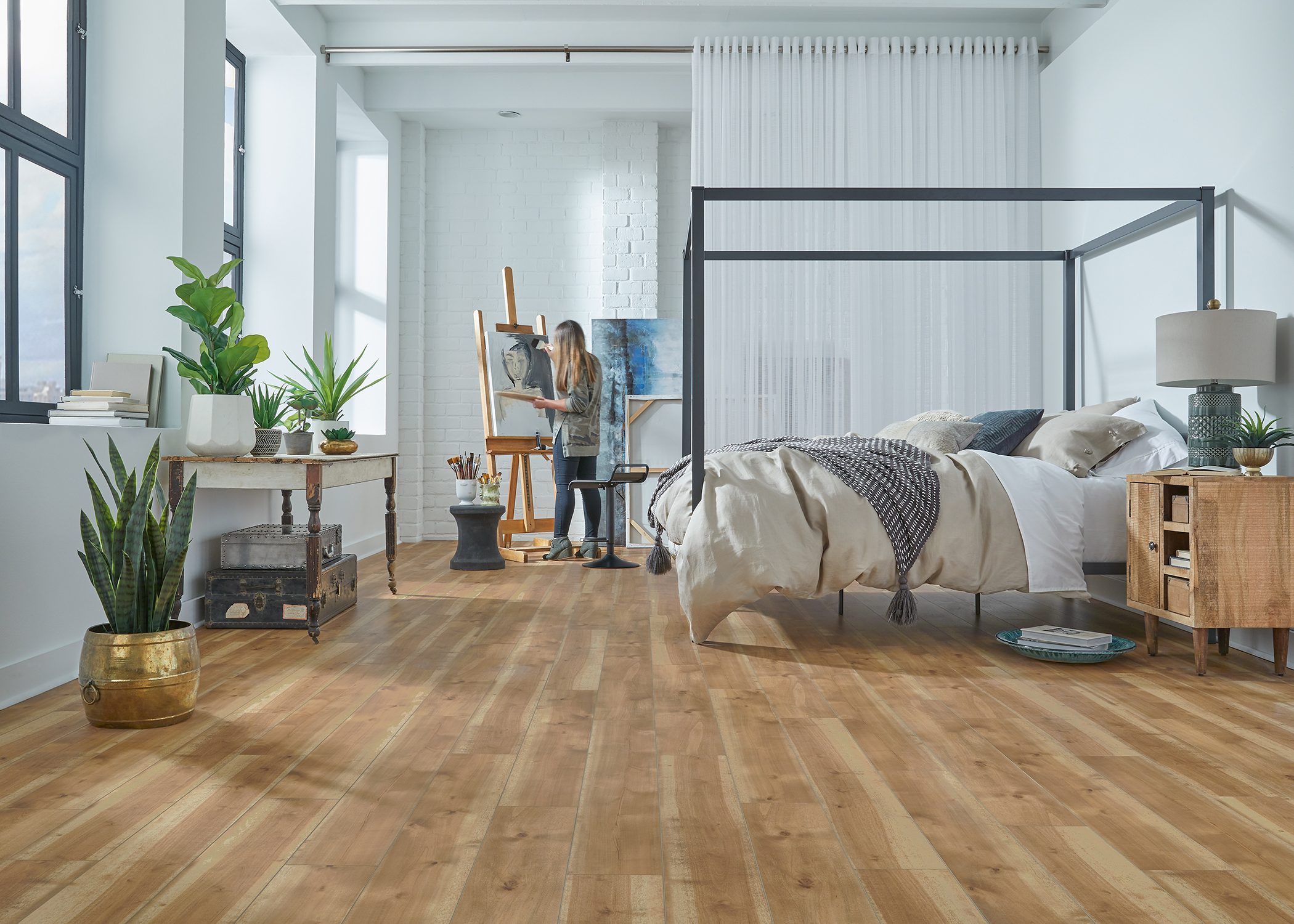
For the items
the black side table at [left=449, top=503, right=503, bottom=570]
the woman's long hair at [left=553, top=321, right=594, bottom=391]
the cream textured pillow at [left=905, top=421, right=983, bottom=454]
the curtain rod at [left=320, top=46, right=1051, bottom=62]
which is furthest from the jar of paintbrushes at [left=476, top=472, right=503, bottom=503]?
the curtain rod at [left=320, top=46, right=1051, bottom=62]

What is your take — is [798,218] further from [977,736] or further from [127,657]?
[127,657]

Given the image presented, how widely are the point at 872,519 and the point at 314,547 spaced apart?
202 cm

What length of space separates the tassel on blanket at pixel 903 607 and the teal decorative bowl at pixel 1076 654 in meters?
0.32

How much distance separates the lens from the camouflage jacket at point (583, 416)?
17.7 ft

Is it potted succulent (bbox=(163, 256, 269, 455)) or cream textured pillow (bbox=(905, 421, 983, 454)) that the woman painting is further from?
potted succulent (bbox=(163, 256, 269, 455))

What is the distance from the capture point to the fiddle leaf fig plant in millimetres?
3158

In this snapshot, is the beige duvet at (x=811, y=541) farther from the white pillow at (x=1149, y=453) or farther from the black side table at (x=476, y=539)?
the black side table at (x=476, y=539)

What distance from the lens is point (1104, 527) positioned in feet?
10.9

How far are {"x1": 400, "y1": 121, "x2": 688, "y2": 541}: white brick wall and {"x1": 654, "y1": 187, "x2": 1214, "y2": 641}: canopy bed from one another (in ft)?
11.0

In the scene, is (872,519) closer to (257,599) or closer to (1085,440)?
(1085,440)

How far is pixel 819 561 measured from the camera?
318cm

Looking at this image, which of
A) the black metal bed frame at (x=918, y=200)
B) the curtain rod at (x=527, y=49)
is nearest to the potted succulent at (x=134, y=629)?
the black metal bed frame at (x=918, y=200)

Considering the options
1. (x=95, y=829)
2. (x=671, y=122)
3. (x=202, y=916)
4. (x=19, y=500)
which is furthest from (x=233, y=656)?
(x=671, y=122)

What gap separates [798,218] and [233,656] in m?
4.02
